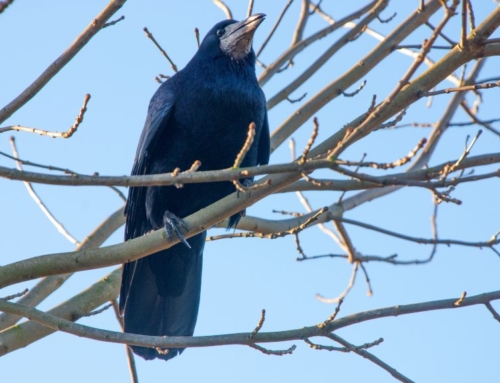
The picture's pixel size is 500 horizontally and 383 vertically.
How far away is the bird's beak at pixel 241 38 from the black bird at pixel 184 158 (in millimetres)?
12

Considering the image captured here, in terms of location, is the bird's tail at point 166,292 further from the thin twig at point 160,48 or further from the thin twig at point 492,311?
the thin twig at point 492,311

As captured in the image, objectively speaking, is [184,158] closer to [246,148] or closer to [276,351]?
[276,351]

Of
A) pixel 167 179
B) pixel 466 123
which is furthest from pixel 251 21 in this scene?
pixel 167 179

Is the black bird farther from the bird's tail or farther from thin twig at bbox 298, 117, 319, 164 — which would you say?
→ thin twig at bbox 298, 117, 319, 164

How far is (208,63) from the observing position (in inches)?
234

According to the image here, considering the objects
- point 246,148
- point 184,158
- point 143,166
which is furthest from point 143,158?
point 246,148

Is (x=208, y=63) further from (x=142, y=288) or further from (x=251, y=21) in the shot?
(x=142, y=288)

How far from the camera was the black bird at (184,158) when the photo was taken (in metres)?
5.48

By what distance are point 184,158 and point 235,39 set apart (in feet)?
3.95

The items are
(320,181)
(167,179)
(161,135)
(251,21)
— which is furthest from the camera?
(251,21)

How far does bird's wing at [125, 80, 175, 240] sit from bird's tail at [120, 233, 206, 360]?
0.27 m

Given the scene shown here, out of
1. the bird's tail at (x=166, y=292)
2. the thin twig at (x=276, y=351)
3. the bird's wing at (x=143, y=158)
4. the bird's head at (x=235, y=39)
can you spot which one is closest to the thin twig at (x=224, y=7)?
the bird's head at (x=235, y=39)

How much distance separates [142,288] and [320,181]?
2.71 meters

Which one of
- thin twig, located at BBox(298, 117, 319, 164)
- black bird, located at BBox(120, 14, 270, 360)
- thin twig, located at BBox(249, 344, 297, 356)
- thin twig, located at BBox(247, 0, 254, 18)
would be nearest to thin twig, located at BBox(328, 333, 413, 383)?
thin twig, located at BBox(249, 344, 297, 356)
